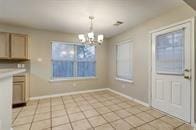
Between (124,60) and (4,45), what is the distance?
3856mm

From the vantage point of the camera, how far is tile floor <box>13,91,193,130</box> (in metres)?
2.35

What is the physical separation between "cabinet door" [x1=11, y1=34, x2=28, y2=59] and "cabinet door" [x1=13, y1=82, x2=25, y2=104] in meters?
0.80

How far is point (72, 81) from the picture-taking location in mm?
4871

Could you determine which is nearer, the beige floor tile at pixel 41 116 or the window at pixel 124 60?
the beige floor tile at pixel 41 116

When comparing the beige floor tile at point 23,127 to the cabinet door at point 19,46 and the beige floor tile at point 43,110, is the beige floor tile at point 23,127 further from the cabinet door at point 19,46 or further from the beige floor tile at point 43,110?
the cabinet door at point 19,46

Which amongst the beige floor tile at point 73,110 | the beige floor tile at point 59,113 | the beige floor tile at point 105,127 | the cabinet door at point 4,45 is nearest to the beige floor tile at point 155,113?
the beige floor tile at point 105,127

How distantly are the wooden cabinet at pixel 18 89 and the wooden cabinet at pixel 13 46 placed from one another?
0.63m

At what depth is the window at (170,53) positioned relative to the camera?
263 centimetres

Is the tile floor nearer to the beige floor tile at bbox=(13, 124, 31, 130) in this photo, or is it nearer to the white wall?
the beige floor tile at bbox=(13, 124, 31, 130)

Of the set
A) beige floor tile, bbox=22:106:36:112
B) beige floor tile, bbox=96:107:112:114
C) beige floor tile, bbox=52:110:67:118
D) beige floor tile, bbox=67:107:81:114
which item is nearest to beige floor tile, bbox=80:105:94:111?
beige floor tile, bbox=67:107:81:114

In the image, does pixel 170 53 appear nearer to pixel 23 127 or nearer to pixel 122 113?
pixel 122 113

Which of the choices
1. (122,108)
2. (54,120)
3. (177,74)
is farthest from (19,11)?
(177,74)

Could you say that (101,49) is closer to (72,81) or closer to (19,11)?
(72,81)

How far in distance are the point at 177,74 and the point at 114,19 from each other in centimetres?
204
